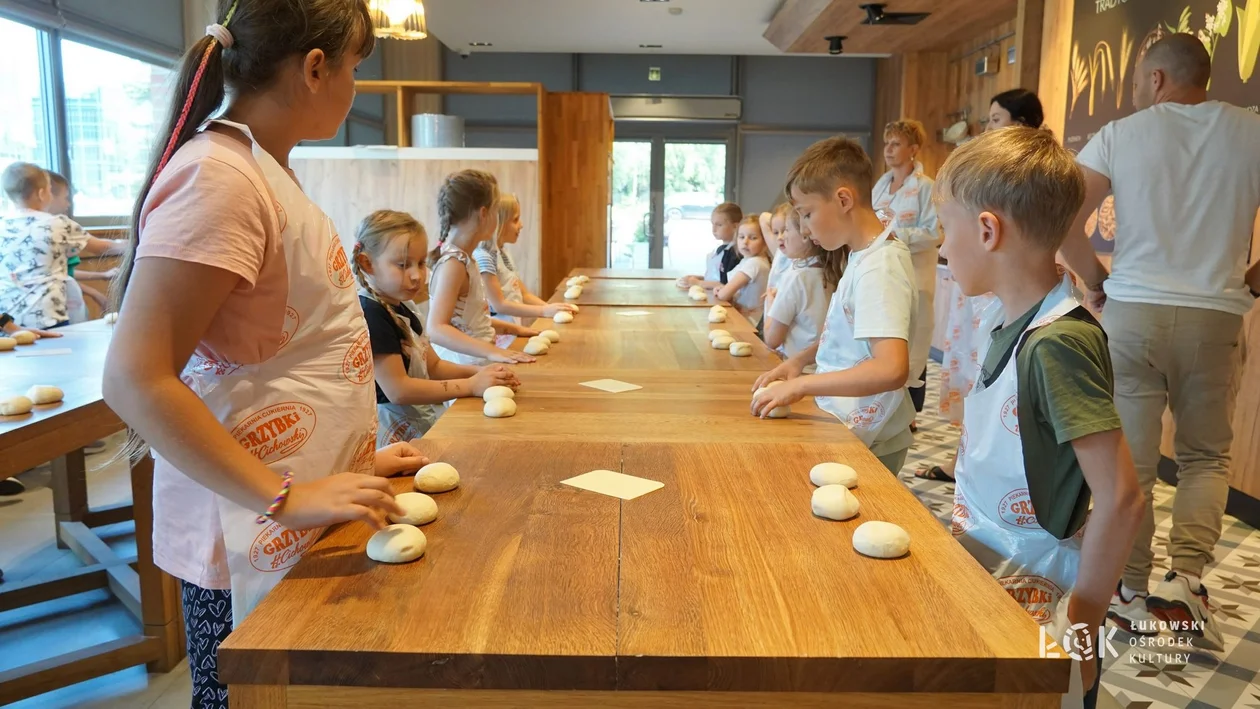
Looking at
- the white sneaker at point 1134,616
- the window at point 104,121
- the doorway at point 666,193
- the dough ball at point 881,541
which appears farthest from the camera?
the doorway at point 666,193

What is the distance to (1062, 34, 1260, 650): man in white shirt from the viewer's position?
222 centimetres

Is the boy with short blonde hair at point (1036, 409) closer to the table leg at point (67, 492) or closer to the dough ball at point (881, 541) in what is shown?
the dough ball at point (881, 541)

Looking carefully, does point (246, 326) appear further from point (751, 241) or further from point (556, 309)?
point (751, 241)

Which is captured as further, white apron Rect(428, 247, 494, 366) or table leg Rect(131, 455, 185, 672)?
white apron Rect(428, 247, 494, 366)

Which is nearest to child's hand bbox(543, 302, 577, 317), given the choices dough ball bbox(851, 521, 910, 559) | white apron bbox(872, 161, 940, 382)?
white apron bbox(872, 161, 940, 382)

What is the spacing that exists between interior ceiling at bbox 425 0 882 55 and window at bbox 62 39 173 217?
108 inches

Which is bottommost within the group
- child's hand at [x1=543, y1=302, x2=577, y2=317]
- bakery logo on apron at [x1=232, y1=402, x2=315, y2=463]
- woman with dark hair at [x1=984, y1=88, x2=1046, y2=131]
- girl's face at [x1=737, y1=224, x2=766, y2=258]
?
child's hand at [x1=543, y1=302, x2=577, y2=317]

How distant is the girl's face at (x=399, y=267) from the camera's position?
6.26 ft

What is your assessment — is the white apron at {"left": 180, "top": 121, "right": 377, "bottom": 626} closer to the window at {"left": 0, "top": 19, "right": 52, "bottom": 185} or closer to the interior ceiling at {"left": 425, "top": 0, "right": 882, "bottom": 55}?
the window at {"left": 0, "top": 19, "right": 52, "bottom": 185}

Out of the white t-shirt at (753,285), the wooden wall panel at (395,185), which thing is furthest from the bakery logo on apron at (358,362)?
the wooden wall panel at (395,185)

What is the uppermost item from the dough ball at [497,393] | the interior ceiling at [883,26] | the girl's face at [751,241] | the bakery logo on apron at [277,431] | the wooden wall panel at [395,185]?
the interior ceiling at [883,26]

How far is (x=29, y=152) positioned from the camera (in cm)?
453

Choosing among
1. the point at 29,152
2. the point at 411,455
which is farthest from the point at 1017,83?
the point at 29,152

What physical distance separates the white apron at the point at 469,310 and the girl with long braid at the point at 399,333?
58 cm
